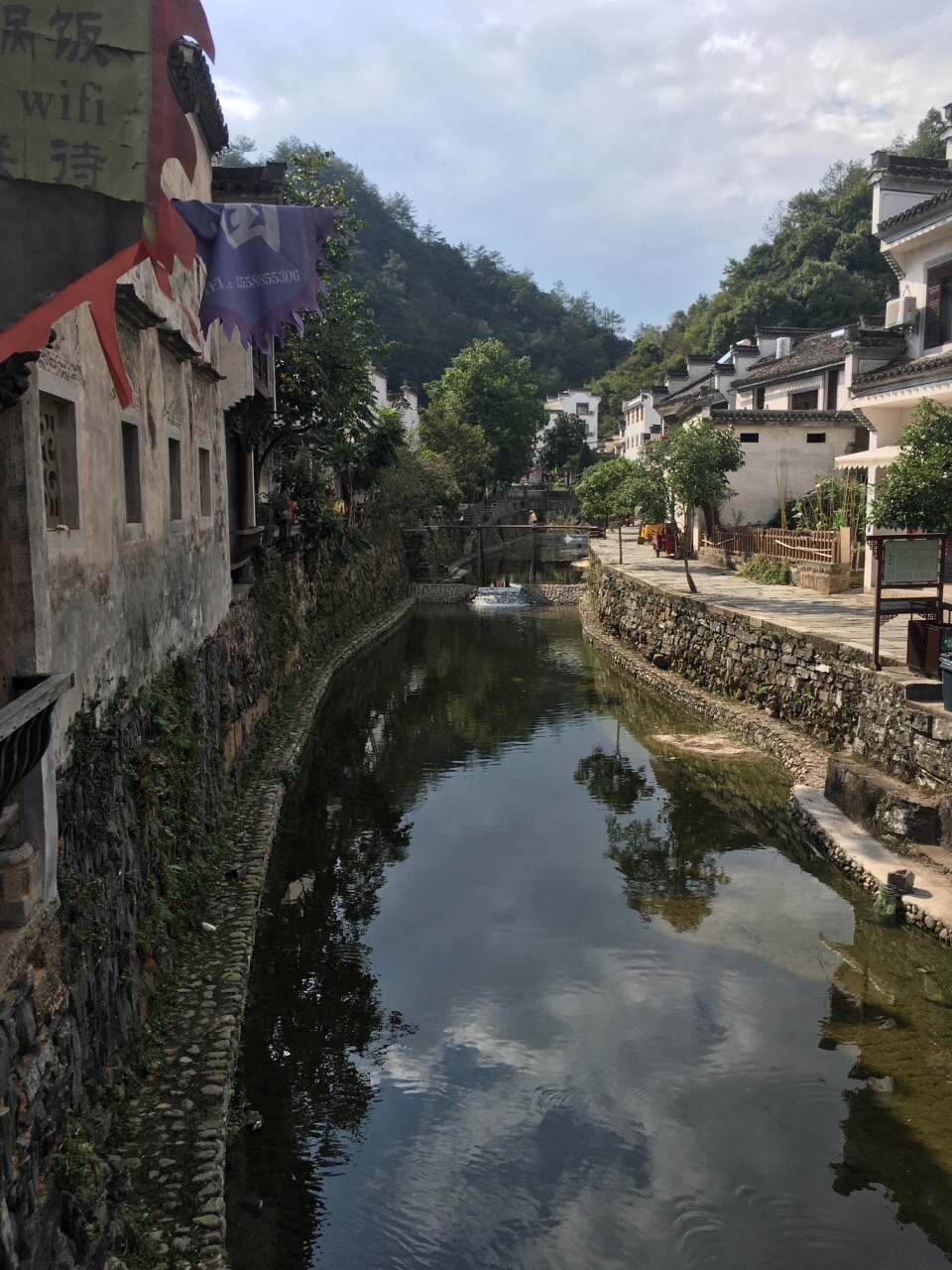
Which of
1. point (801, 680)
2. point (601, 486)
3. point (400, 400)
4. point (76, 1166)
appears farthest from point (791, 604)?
point (400, 400)

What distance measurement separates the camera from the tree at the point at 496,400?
66562 mm

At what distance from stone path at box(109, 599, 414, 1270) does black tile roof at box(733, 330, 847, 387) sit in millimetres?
30605

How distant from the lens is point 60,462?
6426 millimetres

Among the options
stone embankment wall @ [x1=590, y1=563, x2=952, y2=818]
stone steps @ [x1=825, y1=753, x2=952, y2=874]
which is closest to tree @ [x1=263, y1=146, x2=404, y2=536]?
stone embankment wall @ [x1=590, y1=563, x2=952, y2=818]

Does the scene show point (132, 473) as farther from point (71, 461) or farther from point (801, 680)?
point (801, 680)

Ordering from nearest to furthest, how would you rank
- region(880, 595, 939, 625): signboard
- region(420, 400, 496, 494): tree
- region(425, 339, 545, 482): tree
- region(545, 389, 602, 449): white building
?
region(880, 595, 939, 625): signboard < region(420, 400, 496, 494): tree < region(425, 339, 545, 482): tree < region(545, 389, 602, 449): white building

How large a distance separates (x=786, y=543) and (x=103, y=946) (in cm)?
2502

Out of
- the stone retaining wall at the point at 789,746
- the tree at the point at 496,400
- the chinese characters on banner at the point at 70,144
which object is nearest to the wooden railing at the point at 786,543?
the stone retaining wall at the point at 789,746

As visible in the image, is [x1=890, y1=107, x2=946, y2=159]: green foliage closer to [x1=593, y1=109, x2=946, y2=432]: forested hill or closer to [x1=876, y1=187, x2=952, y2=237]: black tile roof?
[x1=593, y1=109, x2=946, y2=432]: forested hill

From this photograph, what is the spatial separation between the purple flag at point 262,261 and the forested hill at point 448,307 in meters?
75.7

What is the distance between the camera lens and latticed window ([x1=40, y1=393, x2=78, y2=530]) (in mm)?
6149

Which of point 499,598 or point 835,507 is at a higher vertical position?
point 835,507

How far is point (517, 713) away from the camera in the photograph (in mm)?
21719

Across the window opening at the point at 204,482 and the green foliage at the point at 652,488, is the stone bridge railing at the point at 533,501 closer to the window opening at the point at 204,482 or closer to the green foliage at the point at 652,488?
the green foliage at the point at 652,488
